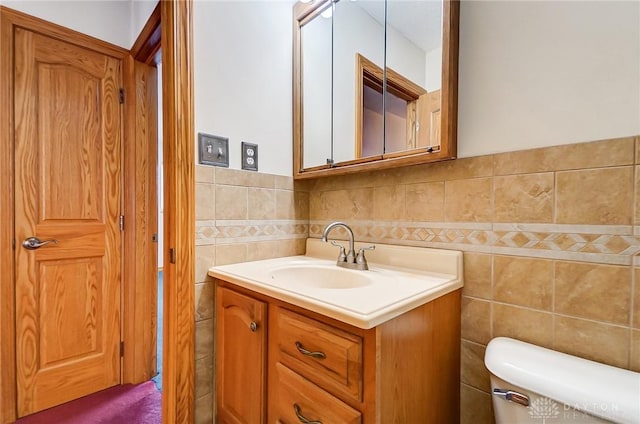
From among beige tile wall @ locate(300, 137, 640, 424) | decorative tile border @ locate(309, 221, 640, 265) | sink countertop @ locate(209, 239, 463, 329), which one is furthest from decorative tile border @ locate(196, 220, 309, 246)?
beige tile wall @ locate(300, 137, 640, 424)

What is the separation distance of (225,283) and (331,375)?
592 millimetres

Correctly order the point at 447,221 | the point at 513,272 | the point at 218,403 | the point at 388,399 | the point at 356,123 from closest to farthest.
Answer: the point at 388,399
the point at 513,272
the point at 447,221
the point at 218,403
the point at 356,123

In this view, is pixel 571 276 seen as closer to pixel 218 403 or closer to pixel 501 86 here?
pixel 501 86

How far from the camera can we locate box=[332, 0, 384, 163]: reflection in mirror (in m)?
1.20

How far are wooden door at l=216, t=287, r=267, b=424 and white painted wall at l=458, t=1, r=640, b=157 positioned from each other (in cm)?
95

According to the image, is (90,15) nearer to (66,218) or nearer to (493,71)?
(66,218)

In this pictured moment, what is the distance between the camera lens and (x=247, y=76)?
1.32 metres

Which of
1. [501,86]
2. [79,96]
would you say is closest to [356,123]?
[501,86]

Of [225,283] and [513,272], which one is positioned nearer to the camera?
[513,272]

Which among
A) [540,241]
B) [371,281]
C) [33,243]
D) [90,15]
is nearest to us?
[540,241]

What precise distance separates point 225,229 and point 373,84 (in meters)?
0.90

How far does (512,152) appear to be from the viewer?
3.00 ft

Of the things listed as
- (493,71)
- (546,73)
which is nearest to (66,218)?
(493,71)

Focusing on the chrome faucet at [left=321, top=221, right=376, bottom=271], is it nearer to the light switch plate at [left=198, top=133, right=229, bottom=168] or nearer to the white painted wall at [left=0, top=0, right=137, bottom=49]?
the light switch plate at [left=198, top=133, right=229, bottom=168]
